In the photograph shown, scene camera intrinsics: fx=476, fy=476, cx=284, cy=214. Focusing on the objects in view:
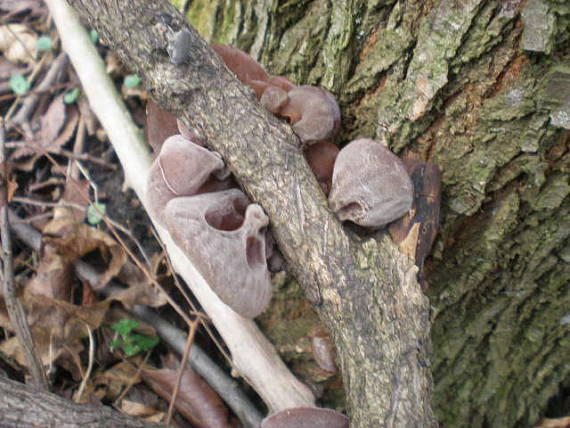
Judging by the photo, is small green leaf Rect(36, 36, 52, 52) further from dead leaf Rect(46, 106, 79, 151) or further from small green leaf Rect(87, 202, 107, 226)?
small green leaf Rect(87, 202, 107, 226)

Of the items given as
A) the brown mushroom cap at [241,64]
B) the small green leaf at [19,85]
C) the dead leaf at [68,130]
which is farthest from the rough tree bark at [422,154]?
the small green leaf at [19,85]

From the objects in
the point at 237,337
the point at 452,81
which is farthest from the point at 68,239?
the point at 452,81

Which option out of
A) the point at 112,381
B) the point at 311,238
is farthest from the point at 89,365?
the point at 311,238

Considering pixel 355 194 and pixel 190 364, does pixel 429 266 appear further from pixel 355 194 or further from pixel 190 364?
pixel 190 364

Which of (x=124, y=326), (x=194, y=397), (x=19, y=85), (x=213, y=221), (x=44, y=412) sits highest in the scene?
(x=213, y=221)

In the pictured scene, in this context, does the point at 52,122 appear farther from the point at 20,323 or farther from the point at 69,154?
the point at 20,323

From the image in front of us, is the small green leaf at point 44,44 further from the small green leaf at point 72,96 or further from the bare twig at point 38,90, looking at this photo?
the small green leaf at point 72,96
